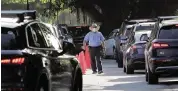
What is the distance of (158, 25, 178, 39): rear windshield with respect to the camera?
48.8 ft

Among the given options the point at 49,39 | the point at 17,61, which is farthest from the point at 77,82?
the point at 17,61

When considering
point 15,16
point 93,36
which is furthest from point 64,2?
point 15,16

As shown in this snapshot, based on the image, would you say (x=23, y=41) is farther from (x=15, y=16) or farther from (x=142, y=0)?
(x=142, y=0)

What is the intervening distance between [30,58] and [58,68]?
1.45 meters

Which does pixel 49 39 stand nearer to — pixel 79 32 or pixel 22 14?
pixel 22 14

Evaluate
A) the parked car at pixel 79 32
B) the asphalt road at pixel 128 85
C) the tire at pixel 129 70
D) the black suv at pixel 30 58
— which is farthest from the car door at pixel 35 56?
the parked car at pixel 79 32

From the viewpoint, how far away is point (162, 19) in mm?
15766

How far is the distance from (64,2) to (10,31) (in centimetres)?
4100

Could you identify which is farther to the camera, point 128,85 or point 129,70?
point 129,70

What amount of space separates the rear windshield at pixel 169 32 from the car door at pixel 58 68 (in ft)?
16.1

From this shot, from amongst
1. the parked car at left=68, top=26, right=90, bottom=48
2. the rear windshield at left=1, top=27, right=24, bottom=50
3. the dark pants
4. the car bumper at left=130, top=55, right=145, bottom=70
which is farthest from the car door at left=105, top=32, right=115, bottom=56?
the rear windshield at left=1, top=27, right=24, bottom=50

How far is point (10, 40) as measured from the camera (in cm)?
802

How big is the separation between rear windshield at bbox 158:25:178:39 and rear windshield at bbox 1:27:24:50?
7.21 meters

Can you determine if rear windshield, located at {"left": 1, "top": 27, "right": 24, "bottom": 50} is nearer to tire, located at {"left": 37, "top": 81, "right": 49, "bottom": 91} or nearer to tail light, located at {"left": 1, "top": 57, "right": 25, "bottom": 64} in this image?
tail light, located at {"left": 1, "top": 57, "right": 25, "bottom": 64}
